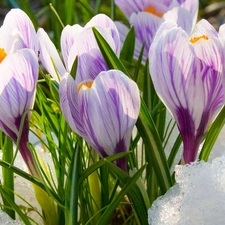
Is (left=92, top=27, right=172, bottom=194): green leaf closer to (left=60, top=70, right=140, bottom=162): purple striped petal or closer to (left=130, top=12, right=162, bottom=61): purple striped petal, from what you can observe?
(left=60, top=70, right=140, bottom=162): purple striped petal

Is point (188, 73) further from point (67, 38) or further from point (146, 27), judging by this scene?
point (146, 27)

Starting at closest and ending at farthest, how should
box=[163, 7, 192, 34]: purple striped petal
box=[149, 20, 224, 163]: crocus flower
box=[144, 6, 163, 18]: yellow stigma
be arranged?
box=[149, 20, 224, 163]: crocus flower
box=[163, 7, 192, 34]: purple striped petal
box=[144, 6, 163, 18]: yellow stigma

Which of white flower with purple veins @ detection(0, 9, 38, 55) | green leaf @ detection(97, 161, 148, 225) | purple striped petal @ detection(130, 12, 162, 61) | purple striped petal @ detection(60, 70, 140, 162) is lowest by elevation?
green leaf @ detection(97, 161, 148, 225)

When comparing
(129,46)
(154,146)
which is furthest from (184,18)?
(154,146)

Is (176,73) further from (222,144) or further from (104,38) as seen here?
(222,144)

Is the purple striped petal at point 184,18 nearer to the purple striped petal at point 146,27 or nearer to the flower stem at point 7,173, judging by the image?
the purple striped petal at point 146,27

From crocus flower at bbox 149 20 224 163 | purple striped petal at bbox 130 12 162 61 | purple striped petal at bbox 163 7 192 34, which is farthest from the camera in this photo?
purple striped petal at bbox 130 12 162 61

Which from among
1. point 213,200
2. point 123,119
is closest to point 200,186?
point 213,200

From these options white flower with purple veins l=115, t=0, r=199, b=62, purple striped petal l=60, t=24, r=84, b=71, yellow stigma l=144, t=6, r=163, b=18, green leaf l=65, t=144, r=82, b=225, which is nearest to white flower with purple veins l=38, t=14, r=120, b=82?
purple striped petal l=60, t=24, r=84, b=71
